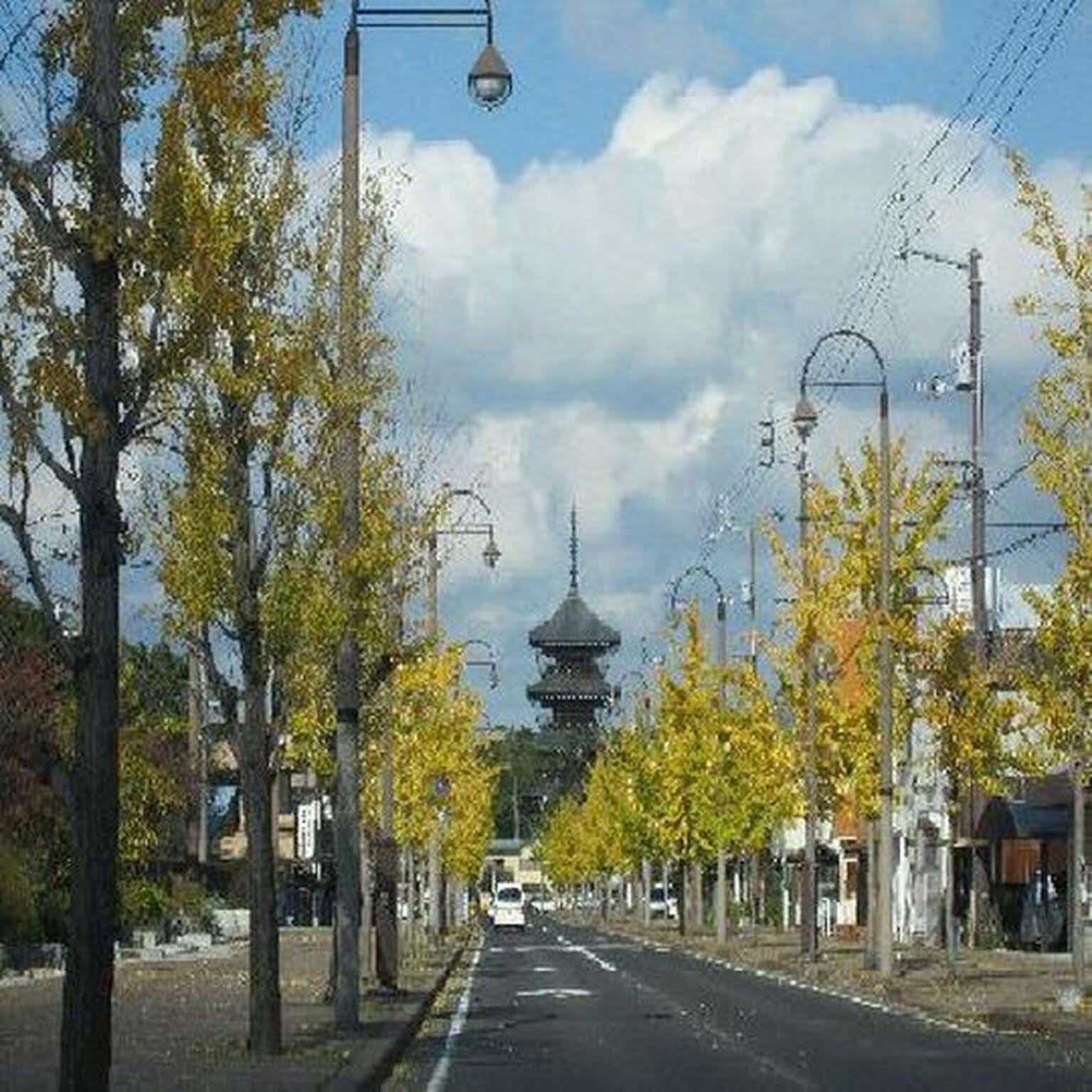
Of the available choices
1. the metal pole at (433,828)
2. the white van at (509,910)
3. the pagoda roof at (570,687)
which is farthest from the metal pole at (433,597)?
the pagoda roof at (570,687)

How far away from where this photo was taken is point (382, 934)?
44875 millimetres

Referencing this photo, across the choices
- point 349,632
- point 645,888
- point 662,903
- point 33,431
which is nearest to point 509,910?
point 645,888

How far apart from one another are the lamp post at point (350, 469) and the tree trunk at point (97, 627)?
1030 centimetres

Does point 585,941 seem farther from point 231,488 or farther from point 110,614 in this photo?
point 110,614

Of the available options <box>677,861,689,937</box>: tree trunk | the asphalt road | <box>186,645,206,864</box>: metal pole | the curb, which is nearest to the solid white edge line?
the asphalt road

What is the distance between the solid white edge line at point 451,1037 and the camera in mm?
27047

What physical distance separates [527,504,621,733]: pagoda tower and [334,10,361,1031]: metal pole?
111 metres

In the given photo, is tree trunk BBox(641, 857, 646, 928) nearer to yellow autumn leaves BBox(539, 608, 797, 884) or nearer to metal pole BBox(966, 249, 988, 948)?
yellow autumn leaves BBox(539, 608, 797, 884)

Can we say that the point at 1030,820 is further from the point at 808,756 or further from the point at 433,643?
the point at 433,643

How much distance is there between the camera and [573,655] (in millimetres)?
150375

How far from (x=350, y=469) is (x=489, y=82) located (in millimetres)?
4575

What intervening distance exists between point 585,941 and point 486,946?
8.12m

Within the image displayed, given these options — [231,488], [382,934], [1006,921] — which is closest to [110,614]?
[231,488]

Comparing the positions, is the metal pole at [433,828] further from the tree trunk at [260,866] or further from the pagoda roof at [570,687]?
the pagoda roof at [570,687]
